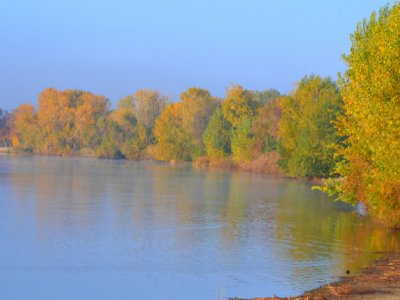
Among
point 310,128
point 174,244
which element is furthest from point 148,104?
point 174,244

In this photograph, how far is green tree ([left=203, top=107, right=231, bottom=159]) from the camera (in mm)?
89688

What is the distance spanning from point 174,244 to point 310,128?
37.9 meters

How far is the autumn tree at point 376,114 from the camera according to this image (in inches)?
870

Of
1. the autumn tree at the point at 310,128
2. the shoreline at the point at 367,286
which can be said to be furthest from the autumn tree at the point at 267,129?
the shoreline at the point at 367,286

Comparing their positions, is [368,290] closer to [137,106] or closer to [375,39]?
[375,39]

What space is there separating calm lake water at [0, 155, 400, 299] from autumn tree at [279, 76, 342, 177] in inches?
604

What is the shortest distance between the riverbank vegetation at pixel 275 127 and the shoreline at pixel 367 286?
4811 mm

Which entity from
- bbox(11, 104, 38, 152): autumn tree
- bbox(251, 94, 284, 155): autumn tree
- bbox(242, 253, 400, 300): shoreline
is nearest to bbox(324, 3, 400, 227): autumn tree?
bbox(242, 253, 400, 300): shoreline

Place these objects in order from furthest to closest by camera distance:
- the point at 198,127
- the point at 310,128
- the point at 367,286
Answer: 1. the point at 198,127
2. the point at 310,128
3. the point at 367,286

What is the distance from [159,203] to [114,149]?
76792 mm

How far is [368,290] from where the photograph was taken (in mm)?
15180

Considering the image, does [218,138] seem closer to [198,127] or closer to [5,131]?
[198,127]

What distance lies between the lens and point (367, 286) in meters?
15.9

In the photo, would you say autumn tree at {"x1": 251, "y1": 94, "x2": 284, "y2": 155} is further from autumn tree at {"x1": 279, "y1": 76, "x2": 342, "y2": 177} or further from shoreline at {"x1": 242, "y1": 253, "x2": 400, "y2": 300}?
shoreline at {"x1": 242, "y1": 253, "x2": 400, "y2": 300}
